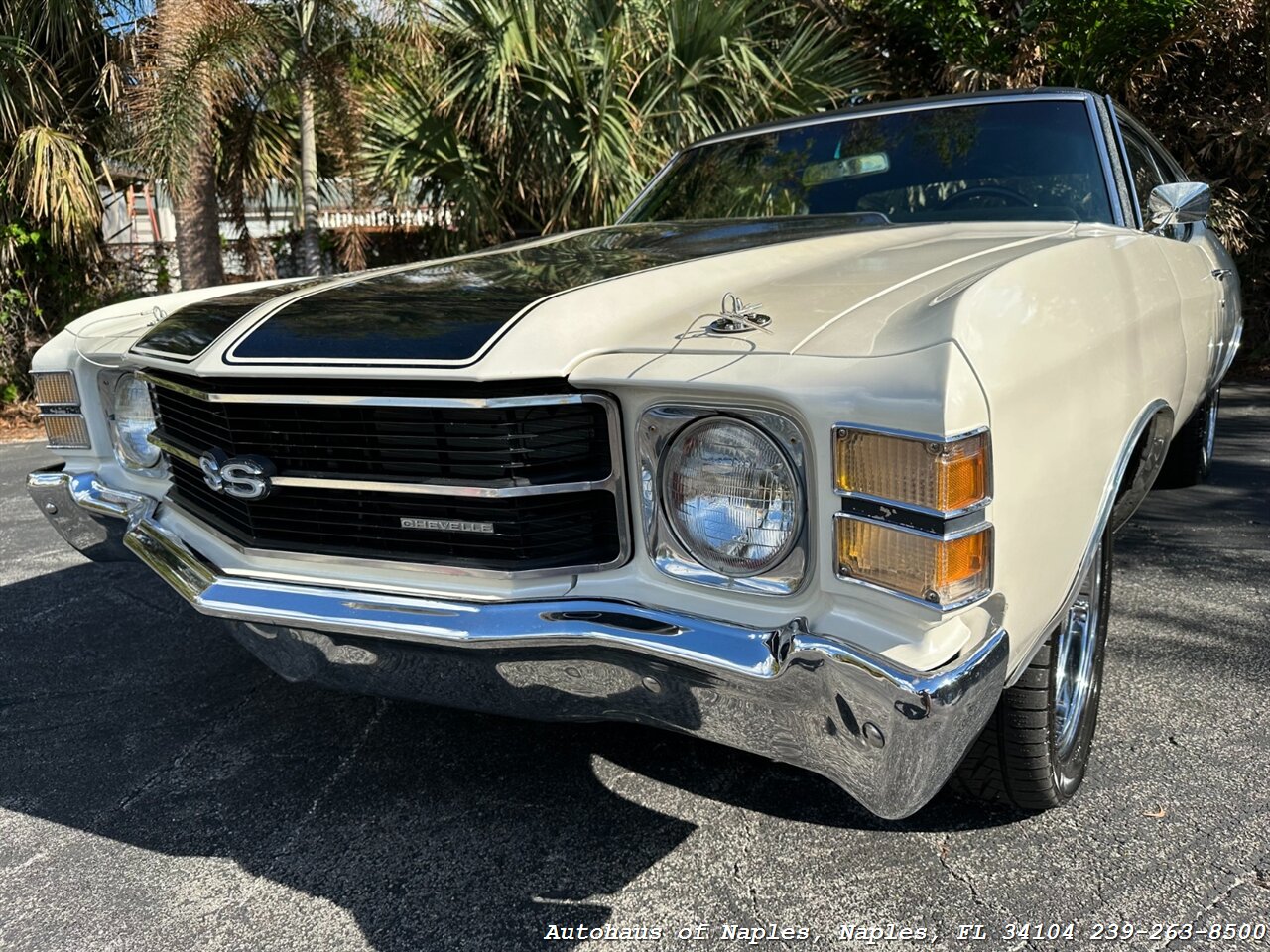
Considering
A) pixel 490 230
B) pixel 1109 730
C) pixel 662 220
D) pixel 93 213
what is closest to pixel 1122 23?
pixel 490 230

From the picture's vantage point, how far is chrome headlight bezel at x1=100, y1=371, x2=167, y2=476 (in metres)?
2.61

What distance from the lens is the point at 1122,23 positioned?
6.68 metres

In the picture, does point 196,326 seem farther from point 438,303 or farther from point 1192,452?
point 1192,452

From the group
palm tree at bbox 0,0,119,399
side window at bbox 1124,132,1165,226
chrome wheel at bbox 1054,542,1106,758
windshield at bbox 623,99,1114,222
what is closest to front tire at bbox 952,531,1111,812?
chrome wheel at bbox 1054,542,1106,758

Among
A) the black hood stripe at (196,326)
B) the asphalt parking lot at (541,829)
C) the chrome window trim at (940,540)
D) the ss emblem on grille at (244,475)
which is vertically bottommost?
the asphalt parking lot at (541,829)

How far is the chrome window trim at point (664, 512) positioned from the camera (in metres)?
1.53

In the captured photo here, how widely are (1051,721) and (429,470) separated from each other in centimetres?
127

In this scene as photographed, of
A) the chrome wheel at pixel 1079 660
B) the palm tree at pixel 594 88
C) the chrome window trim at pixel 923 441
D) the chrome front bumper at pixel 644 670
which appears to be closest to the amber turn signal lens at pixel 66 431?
the chrome front bumper at pixel 644 670

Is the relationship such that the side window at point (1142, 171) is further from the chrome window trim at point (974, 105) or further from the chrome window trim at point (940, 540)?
the chrome window trim at point (940, 540)

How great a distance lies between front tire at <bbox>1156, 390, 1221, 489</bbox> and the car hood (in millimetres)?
2192

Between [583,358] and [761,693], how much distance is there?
0.63 metres

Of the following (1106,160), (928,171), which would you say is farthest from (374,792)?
(1106,160)

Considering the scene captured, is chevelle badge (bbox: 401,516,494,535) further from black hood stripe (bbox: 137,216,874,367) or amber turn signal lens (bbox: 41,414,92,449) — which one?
amber turn signal lens (bbox: 41,414,92,449)

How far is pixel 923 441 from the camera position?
4.42ft
